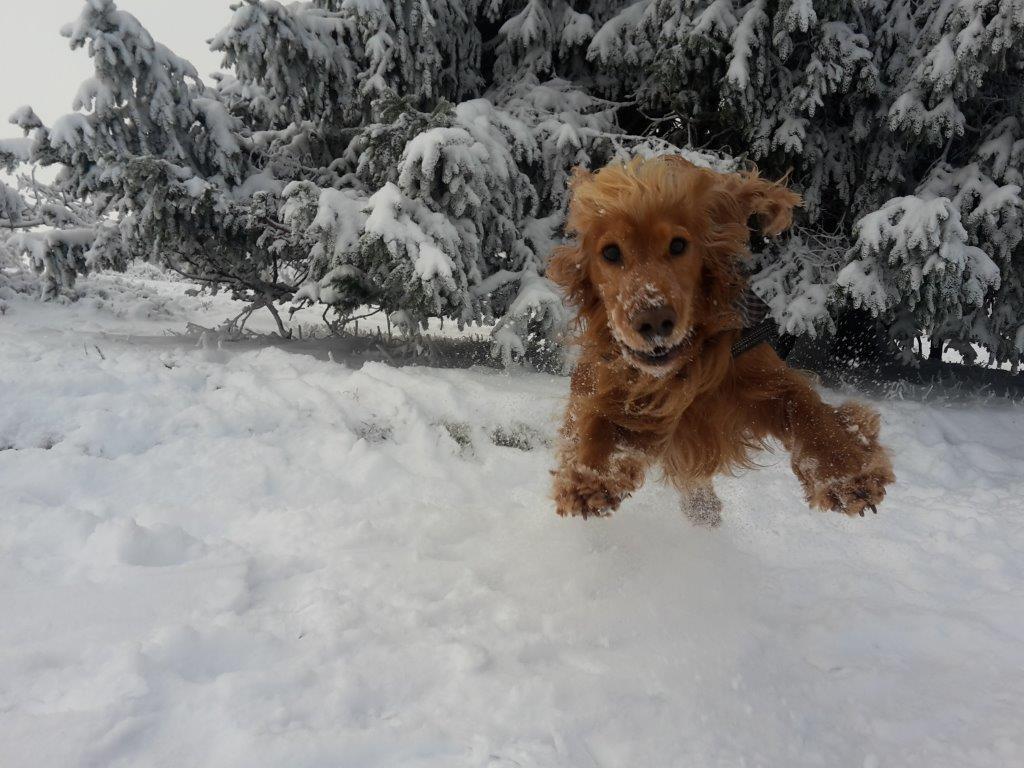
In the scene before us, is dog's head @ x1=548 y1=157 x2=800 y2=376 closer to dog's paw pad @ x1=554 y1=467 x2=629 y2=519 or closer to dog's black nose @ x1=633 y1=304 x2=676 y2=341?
dog's black nose @ x1=633 y1=304 x2=676 y2=341

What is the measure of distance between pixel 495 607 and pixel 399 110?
3654 mm

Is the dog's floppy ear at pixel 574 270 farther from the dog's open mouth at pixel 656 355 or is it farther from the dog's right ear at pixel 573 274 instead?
the dog's open mouth at pixel 656 355

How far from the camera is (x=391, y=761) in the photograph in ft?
4.24

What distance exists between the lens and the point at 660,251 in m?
1.93

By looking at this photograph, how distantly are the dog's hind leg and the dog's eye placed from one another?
47.0 inches

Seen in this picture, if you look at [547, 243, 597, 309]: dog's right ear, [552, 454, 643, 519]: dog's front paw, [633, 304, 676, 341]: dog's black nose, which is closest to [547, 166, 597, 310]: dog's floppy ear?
[547, 243, 597, 309]: dog's right ear

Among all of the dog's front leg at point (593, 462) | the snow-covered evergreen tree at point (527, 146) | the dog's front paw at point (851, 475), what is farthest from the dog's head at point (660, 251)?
the snow-covered evergreen tree at point (527, 146)

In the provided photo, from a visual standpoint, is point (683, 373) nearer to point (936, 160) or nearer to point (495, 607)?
point (495, 607)

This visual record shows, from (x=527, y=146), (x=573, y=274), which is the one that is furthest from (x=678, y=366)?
(x=527, y=146)

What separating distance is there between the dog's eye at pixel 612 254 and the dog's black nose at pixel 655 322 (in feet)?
0.87

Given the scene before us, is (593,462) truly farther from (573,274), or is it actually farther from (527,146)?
(527,146)

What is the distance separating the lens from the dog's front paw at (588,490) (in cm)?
200

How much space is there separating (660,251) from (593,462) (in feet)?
Result: 2.33

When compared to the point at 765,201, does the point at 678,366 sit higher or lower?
lower
